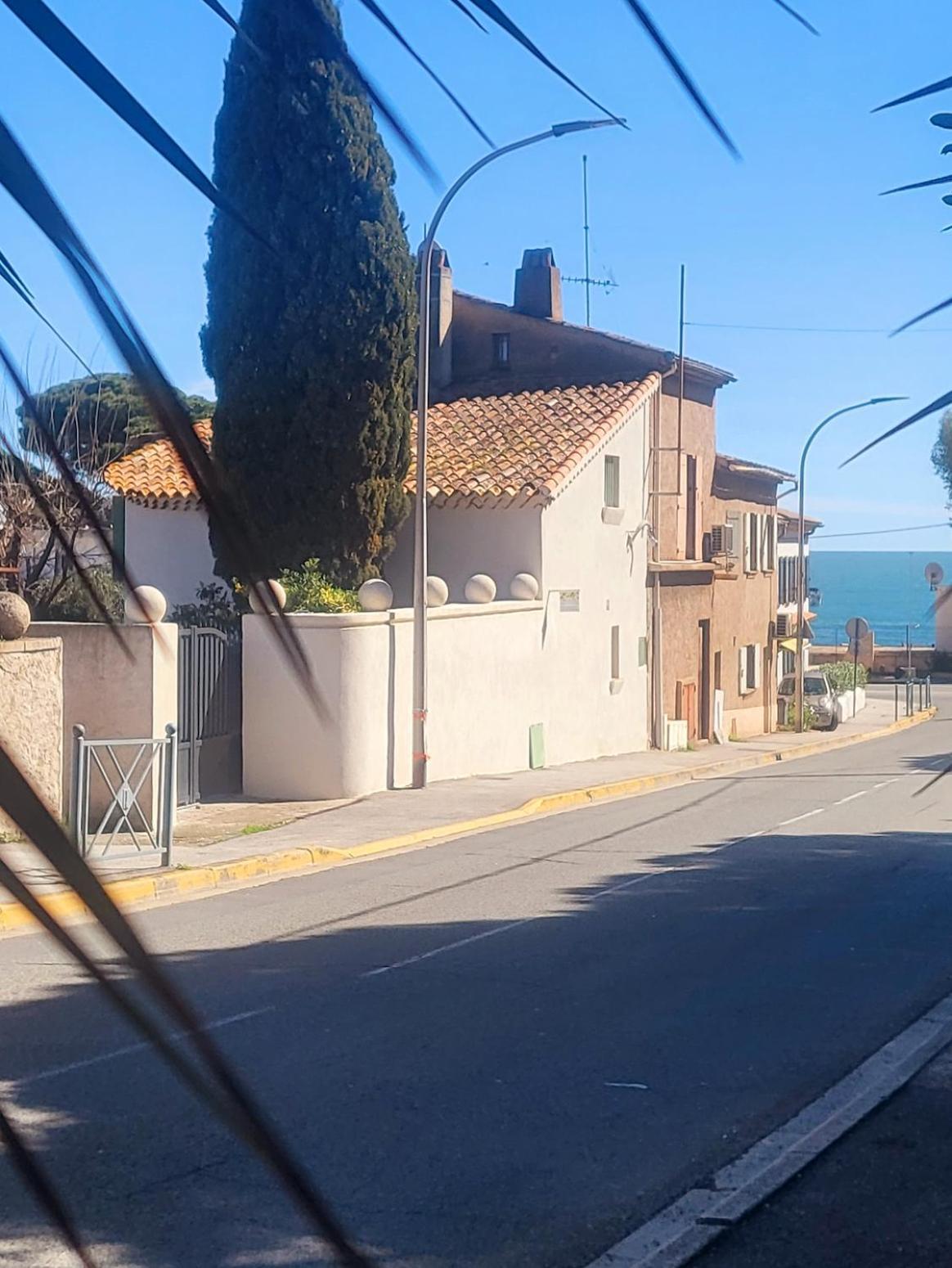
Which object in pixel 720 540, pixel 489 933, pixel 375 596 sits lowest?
pixel 489 933

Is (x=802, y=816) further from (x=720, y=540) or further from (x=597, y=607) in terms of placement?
(x=720, y=540)

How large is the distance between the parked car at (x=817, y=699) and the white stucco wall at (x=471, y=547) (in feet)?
68.9

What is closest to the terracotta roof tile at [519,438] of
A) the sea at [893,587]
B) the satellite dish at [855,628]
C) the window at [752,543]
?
the satellite dish at [855,628]

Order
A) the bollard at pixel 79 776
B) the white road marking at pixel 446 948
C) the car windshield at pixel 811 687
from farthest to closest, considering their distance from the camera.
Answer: the car windshield at pixel 811 687, the bollard at pixel 79 776, the white road marking at pixel 446 948

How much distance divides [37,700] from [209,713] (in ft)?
14.3

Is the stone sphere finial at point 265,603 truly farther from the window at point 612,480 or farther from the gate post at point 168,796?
the window at point 612,480

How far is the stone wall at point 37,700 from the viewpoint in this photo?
12.9m

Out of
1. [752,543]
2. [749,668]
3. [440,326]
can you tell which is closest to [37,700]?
[440,326]

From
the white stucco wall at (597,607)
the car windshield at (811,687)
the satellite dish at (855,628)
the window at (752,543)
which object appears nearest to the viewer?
the white stucco wall at (597,607)

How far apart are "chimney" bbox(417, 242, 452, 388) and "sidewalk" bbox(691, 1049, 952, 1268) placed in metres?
26.0

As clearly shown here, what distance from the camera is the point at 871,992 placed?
8258mm

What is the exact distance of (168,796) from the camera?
1280cm

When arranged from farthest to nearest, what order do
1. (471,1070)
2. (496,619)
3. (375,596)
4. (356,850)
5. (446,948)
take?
(496,619) → (375,596) → (356,850) → (446,948) → (471,1070)

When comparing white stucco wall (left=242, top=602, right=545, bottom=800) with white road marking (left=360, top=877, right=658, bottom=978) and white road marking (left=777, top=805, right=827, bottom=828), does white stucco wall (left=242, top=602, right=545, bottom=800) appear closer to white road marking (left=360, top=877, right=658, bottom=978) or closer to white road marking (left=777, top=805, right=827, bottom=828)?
white road marking (left=777, top=805, right=827, bottom=828)
